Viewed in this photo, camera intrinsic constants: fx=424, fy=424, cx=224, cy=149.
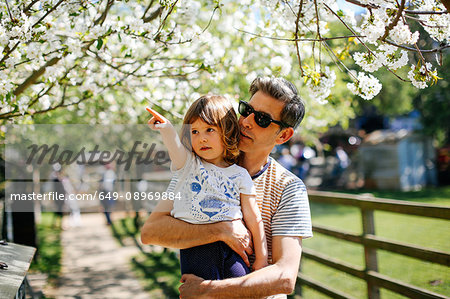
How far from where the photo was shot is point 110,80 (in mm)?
4301

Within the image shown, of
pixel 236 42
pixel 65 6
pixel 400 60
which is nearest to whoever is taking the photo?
pixel 400 60

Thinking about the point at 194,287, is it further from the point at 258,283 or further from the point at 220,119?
the point at 220,119

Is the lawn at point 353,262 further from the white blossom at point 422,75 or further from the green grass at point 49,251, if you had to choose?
the white blossom at point 422,75

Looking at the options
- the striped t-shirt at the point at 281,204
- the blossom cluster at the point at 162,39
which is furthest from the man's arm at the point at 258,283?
the blossom cluster at the point at 162,39

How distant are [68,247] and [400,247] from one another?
788 centimetres

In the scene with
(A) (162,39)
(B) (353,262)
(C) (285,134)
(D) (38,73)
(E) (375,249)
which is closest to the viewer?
(C) (285,134)

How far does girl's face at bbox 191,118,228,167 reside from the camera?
2.13 meters

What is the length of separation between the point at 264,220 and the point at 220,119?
1.82ft

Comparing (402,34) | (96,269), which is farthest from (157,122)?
(96,269)

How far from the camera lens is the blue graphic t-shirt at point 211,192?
2.06 metres

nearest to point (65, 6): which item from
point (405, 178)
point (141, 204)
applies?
point (141, 204)

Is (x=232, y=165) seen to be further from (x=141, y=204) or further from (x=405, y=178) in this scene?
(x=405, y=178)

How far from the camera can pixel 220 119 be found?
7.05 ft

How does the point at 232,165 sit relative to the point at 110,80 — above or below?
below
